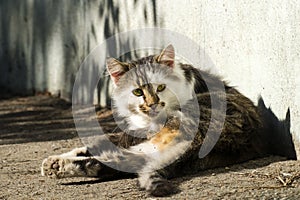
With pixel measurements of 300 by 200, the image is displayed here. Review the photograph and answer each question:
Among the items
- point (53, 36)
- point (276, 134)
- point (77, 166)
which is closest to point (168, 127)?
point (77, 166)

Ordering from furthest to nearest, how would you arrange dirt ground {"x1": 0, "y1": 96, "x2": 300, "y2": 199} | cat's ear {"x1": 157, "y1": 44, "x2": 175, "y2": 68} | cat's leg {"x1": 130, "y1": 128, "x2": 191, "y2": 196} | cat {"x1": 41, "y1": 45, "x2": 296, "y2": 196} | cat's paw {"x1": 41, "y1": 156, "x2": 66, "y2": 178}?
1. cat's ear {"x1": 157, "y1": 44, "x2": 175, "y2": 68}
2. cat's paw {"x1": 41, "y1": 156, "x2": 66, "y2": 178}
3. cat {"x1": 41, "y1": 45, "x2": 296, "y2": 196}
4. cat's leg {"x1": 130, "y1": 128, "x2": 191, "y2": 196}
5. dirt ground {"x1": 0, "y1": 96, "x2": 300, "y2": 199}

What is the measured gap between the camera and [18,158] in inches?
240

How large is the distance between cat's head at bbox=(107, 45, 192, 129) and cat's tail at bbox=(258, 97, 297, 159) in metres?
0.63

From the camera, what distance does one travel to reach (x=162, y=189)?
14.6 ft

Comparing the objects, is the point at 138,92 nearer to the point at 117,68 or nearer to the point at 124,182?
the point at 117,68

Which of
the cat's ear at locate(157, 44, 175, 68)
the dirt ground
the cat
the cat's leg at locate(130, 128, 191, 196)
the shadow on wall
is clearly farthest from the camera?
the shadow on wall

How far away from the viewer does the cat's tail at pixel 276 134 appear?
5.10 meters

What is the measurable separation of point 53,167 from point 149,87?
2.95ft

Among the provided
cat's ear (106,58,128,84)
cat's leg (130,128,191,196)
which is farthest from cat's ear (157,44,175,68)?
cat's leg (130,128,191,196)

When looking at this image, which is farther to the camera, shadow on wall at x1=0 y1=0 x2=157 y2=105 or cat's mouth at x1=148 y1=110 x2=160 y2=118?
shadow on wall at x1=0 y1=0 x2=157 y2=105

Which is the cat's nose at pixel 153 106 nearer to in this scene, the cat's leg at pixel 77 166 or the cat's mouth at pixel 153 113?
the cat's mouth at pixel 153 113

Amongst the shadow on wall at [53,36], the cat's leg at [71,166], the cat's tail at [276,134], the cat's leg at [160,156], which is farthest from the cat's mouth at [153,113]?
the shadow on wall at [53,36]

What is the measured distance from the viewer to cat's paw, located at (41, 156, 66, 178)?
5074mm

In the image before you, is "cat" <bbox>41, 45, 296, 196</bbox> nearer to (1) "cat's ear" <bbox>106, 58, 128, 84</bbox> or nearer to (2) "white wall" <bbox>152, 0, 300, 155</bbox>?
(1) "cat's ear" <bbox>106, 58, 128, 84</bbox>
